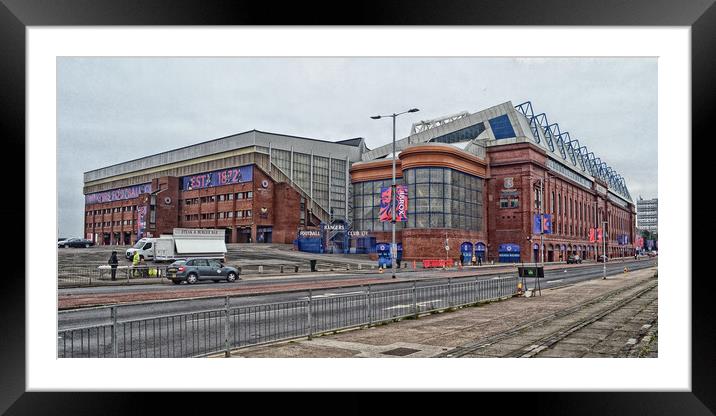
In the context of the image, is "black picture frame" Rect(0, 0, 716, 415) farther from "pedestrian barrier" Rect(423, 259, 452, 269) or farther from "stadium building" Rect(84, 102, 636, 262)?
"stadium building" Rect(84, 102, 636, 262)

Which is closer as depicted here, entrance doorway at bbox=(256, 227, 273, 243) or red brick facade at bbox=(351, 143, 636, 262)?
red brick facade at bbox=(351, 143, 636, 262)

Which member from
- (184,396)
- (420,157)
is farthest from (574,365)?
(420,157)

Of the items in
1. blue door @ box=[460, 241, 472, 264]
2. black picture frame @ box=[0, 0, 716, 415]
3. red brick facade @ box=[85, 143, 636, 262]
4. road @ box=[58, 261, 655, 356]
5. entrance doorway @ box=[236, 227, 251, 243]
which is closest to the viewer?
black picture frame @ box=[0, 0, 716, 415]

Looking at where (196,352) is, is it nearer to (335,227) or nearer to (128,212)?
(335,227)

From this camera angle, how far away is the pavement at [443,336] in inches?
416

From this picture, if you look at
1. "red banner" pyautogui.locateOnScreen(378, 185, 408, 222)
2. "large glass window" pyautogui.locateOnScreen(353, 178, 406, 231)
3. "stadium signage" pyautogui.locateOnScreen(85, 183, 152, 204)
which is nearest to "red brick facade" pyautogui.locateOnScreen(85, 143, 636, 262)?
"stadium signage" pyautogui.locateOnScreen(85, 183, 152, 204)

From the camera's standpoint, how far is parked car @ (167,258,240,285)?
29.1m

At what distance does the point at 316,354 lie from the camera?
1041 centimetres

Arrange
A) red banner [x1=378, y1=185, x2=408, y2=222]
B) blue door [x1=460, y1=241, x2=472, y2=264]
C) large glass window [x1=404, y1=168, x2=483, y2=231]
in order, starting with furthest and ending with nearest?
blue door [x1=460, y1=241, x2=472, y2=264] < large glass window [x1=404, y1=168, x2=483, y2=231] < red banner [x1=378, y1=185, x2=408, y2=222]

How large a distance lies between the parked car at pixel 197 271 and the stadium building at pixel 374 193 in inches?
1309

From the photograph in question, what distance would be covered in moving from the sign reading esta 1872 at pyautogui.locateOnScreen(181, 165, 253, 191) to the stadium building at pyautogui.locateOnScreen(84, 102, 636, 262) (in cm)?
15
